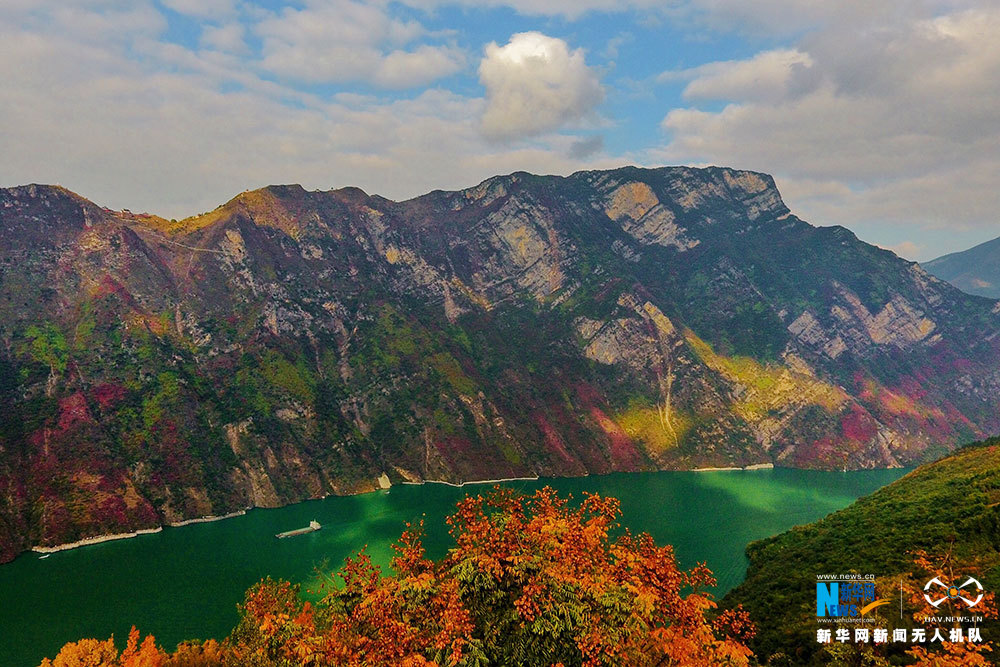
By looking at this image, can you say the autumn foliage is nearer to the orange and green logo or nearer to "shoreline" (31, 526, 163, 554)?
the orange and green logo

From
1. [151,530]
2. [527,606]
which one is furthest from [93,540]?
[527,606]

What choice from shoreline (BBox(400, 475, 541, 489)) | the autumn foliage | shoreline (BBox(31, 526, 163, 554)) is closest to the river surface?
shoreline (BBox(31, 526, 163, 554))

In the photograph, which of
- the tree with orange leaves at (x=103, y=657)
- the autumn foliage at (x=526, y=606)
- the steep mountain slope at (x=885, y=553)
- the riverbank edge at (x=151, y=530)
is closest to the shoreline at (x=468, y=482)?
the riverbank edge at (x=151, y=530)

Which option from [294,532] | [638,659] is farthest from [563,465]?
[638,659]

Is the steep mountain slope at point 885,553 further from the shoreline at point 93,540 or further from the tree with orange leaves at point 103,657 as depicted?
the shoreline at point 93,540

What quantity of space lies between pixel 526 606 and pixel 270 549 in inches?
4858

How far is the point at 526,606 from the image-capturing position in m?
13.9

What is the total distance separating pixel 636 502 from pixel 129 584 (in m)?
123

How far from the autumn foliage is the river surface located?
4375cm

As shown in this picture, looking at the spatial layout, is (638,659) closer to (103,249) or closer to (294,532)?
(294,532)

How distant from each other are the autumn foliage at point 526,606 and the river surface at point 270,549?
43.8 metres

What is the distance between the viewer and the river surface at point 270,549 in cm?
8081

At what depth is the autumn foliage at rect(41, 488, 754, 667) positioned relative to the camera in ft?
45.5

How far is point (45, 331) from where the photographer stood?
6255 inches
